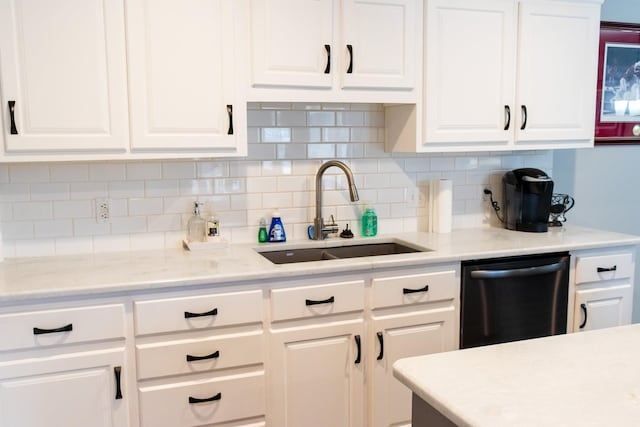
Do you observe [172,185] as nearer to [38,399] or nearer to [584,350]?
[38,399]

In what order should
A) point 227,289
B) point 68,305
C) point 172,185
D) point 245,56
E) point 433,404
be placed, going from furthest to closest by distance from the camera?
point 172,185
point 245,56
point 227,289
point 68,305
point 433,404

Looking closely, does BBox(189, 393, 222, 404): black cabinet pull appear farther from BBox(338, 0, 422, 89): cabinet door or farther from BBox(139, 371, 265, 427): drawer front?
BBox(338, 0, 422, 89): cabinet door

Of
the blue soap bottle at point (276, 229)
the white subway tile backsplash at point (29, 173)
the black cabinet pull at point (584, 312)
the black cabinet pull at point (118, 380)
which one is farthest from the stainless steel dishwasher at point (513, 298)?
the white subway tile backsplash at point (29, 173)

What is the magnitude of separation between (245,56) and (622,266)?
2176 millimetres

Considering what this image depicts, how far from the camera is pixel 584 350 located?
144 cm

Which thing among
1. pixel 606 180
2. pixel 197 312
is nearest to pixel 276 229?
pixel 197 312

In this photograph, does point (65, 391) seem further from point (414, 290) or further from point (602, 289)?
point (602, 289)

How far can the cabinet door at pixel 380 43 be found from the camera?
8.38 ft

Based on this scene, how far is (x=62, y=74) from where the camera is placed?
2166 millimetres

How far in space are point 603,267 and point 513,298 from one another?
1.87 feet

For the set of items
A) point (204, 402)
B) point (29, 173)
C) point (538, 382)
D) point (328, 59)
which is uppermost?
point (328, 59)

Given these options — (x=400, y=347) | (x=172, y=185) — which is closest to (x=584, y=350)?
(x=400, y=347)

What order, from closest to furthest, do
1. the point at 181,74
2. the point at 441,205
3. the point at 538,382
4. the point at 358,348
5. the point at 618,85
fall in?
the point at 538,382, the point at 181,74, the point at 358,348, the point at 441,205, the point at 618,85

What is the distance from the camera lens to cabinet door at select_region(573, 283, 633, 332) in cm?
284
